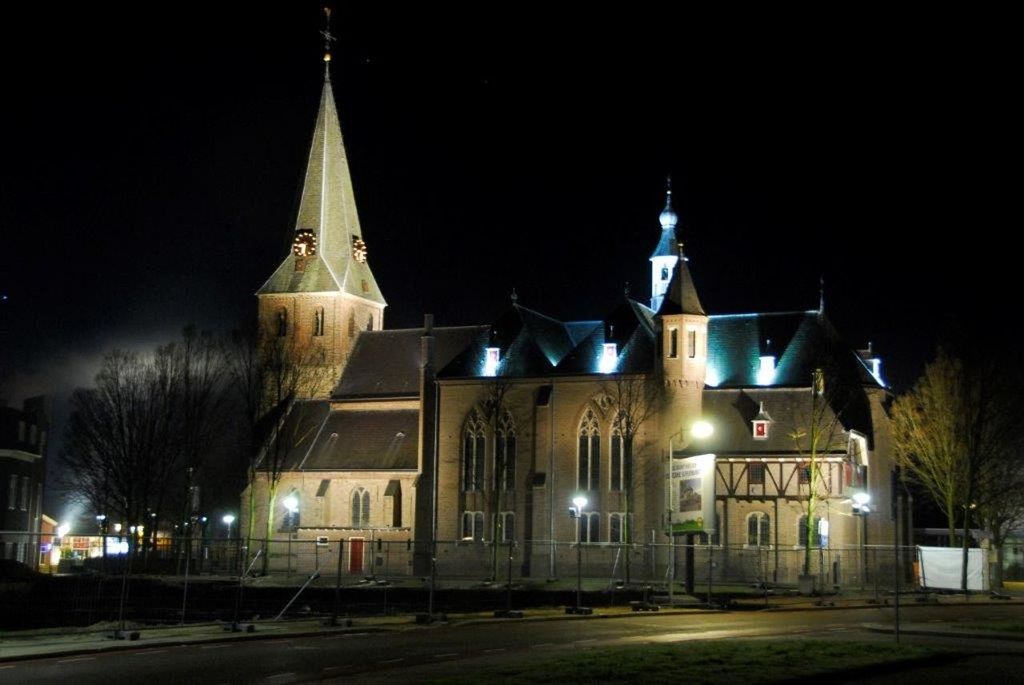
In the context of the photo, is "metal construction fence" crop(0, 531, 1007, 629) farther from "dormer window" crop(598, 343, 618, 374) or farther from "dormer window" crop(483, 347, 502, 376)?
"dormer window" crop(483, 347, 502, 376)

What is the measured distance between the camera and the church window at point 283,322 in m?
92.1

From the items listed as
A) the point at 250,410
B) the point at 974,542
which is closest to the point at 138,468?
the point at 250,410

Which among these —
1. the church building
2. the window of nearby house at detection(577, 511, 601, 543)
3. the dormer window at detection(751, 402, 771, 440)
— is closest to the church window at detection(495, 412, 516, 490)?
the church building

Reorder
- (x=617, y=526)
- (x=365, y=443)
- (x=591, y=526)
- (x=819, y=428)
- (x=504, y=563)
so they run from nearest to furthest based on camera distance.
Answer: (x=819, y=428) → (x=504, y=563) → (x=617, y=526) → (x=591, y=526) → (x=365, y=443)

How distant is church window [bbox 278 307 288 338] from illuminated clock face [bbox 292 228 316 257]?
164 inches

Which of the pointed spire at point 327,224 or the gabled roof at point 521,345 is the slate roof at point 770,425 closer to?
the gabled roof at point 521,345

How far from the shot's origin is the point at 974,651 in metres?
27.7

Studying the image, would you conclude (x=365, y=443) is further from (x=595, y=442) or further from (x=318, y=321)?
(x=595, y=442)

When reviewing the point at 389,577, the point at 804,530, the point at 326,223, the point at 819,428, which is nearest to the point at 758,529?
the point at 804,530

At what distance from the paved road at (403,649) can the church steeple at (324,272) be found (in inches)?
2115

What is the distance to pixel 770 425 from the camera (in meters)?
73.1

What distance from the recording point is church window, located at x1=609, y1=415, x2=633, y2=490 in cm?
7344

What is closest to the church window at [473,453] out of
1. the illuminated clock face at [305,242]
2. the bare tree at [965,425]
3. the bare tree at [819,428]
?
the bare tree at [819,428]

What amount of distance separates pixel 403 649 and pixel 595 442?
159 ft
